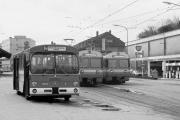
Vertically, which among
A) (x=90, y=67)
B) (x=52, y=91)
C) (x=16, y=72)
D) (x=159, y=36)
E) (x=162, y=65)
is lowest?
(x=52, y=91)

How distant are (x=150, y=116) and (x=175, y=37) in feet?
170

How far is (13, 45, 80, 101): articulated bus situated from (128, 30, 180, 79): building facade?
41.4 metres

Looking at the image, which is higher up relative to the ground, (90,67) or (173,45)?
(173,45)

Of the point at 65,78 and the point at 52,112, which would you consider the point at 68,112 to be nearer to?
the point at 52,112

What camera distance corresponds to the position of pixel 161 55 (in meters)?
69.3

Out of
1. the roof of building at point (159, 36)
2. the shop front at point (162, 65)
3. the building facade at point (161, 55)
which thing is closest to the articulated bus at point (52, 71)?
the shop front at point (162, 65)

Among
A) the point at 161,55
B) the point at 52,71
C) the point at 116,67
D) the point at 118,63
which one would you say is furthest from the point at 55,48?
the point at 161,55

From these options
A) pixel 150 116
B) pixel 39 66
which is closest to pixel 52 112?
pixel 150 116

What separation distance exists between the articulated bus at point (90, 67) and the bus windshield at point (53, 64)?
1239cm

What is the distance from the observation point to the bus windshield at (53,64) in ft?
60.3

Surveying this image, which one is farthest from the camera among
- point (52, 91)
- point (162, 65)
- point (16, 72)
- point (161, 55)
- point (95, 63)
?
point (161, 55)

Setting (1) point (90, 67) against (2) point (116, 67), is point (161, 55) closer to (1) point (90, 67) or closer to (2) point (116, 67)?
(2) point (116, 67)

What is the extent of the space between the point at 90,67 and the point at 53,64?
43.0 feet

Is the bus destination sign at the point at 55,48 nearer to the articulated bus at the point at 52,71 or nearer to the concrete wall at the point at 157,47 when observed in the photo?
the articulated bus at the point at 52,71
